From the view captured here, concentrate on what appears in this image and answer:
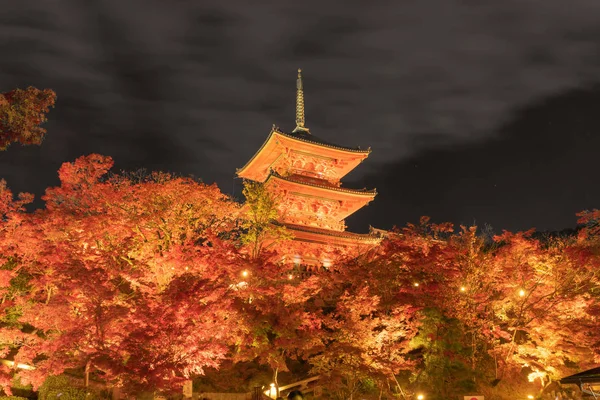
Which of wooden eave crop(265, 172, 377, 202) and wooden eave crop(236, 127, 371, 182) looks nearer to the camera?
wooden eave crop(265, 172, 377, 202)

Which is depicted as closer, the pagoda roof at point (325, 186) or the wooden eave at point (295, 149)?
the pagoda roof at point (325, 186)

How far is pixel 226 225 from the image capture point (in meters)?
23.8

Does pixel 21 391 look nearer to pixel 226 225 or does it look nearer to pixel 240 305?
pixel 240 305

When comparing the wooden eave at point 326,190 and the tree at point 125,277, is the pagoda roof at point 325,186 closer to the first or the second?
the wooden eave at point 326,190

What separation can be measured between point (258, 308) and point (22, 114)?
10.6 m

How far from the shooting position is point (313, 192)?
33062mm

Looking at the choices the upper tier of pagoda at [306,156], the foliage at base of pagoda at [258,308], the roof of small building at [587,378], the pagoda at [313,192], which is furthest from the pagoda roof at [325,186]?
the roof of small building at [587,378]

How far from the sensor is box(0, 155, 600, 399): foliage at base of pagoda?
14.5m

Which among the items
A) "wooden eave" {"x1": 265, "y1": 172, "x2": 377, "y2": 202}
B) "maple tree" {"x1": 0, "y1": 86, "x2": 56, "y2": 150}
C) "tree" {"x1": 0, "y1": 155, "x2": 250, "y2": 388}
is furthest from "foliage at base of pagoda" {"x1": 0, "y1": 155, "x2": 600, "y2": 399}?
"wooden eave" {"x1": 265, "y1": 172, "x2": 377, "y2": 202}

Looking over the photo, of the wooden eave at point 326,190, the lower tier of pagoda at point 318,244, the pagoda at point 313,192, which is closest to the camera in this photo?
the lower tier of pagoda at point 318,244

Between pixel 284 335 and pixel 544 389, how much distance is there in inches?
405

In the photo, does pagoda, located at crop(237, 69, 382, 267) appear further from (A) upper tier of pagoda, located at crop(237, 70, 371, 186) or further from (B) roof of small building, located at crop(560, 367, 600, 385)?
(B) roof of small building, located at crop(560, 367, 600, 385)

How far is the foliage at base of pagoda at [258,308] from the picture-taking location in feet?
47.7

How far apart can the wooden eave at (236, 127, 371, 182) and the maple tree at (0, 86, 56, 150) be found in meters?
23.1
